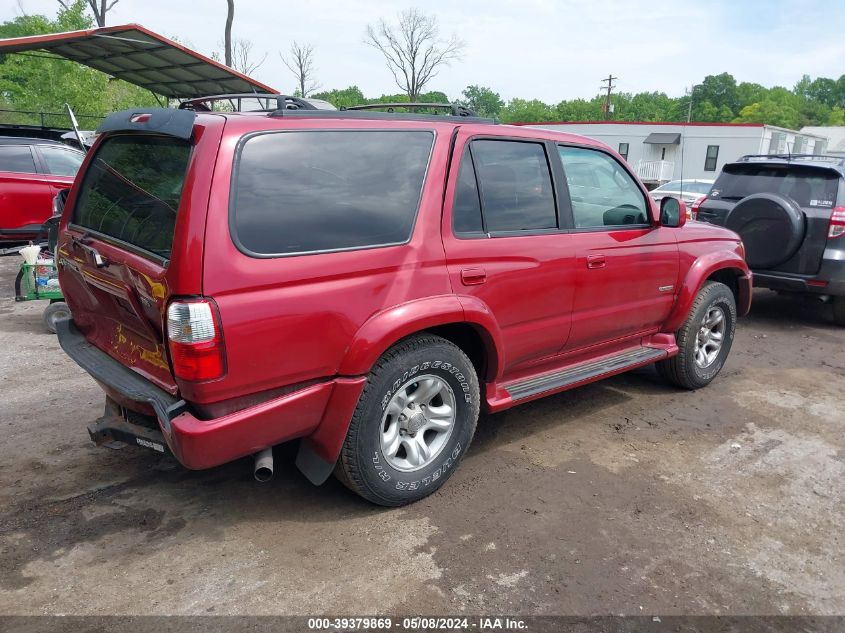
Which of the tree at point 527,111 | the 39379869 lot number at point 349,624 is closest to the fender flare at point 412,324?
→ the 39379869 lot number at point 349,624

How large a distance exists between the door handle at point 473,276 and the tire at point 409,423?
1.09 ft

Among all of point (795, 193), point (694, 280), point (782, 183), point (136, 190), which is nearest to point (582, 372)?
point (694, 280)

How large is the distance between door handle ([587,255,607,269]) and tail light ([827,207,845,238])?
4125mm

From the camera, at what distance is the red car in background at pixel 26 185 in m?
8.48

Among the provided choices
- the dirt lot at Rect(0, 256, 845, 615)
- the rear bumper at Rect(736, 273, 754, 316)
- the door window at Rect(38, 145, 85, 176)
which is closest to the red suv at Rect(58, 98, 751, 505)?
the dirt lot at Rect(0, 256, 845, 615)

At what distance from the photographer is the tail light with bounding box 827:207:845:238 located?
666 centimetres

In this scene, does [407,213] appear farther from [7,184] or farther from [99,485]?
[7,184]

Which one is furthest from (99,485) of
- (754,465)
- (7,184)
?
(7,184)

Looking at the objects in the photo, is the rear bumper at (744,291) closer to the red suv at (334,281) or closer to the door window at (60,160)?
the red suv at (334,281)

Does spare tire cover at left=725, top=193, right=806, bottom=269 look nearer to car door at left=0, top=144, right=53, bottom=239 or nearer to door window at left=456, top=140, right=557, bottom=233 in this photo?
door window at left=456, top=140, right=557, bottom=233

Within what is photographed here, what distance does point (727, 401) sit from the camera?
495cm

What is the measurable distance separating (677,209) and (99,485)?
4.03 metres

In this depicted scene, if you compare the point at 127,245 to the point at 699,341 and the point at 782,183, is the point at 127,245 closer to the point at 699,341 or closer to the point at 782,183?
the point at 699,341

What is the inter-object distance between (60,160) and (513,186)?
789 cm
